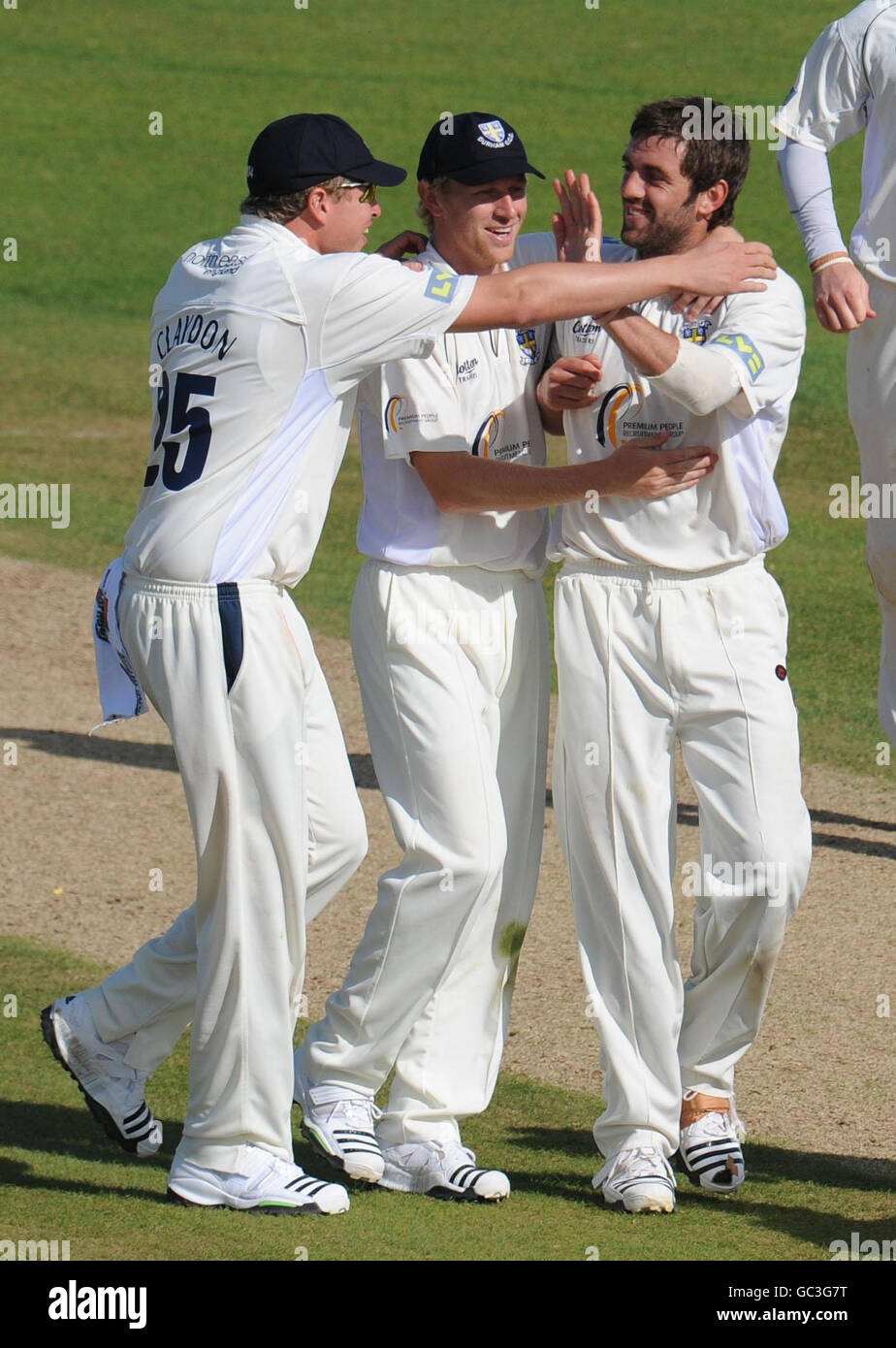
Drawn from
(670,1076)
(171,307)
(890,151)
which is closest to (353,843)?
(670,1076)

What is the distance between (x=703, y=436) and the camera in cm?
486

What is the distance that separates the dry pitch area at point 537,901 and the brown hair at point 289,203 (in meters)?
2.64

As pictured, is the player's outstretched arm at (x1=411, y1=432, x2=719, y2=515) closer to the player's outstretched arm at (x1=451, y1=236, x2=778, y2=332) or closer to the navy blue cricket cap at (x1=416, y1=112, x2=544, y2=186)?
the player's outstretched arm at (x1=451, y1=236, x2=778, y2=332)

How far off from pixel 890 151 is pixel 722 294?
1.10m

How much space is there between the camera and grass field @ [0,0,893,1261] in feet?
15.4

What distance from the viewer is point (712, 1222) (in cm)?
476

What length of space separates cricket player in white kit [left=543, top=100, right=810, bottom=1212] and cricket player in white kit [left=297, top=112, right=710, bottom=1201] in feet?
0.53

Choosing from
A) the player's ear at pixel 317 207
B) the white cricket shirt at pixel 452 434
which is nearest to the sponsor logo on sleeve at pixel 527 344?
the white cricket shirt at pixel 452 434

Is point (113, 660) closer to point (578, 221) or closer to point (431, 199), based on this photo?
point (431, 199)

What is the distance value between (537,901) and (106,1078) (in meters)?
2.63

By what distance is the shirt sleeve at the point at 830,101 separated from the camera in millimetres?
5508

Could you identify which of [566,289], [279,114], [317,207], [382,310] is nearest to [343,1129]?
[382,310]

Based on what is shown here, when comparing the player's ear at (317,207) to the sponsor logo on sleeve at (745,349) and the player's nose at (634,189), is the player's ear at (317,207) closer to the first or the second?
the player's nose at (634,189)
